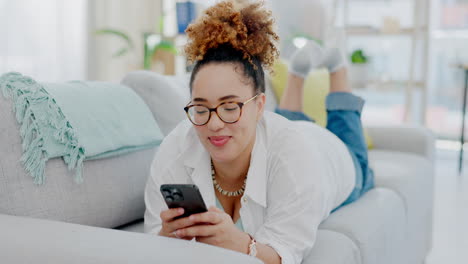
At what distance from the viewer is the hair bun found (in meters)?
1.18

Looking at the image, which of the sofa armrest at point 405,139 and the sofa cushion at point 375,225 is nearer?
the sofa cushion at point 375,225

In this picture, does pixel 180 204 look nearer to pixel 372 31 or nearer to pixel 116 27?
pixel 116 27

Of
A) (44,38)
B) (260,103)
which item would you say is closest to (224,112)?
(260,103)

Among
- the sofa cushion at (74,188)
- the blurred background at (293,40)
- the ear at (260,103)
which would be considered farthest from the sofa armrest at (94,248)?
the blurred background at (293,40)

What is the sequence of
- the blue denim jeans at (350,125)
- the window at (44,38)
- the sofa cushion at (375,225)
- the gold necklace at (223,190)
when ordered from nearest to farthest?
1. the gold necklace at (223,190)
2. the sofa cushion at (375,225)
3. the blue denim jeans at (350,125)
4. the window at (44,38)

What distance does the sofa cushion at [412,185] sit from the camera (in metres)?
1.99

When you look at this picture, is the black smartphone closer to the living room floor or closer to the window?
the living room floor

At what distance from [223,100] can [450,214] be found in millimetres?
2527

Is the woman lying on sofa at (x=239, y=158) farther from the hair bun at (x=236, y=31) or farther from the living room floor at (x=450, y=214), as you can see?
the living room floor at (x=450, y=214)

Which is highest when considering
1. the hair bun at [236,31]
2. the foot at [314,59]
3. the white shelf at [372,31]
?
the white shelf at [372,31]

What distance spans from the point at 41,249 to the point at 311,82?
75.2 inches

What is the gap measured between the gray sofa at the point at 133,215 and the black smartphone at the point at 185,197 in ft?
0.22

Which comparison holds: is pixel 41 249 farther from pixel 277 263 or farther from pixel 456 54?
pixel 456 54

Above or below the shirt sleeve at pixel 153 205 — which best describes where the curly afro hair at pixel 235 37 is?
above
